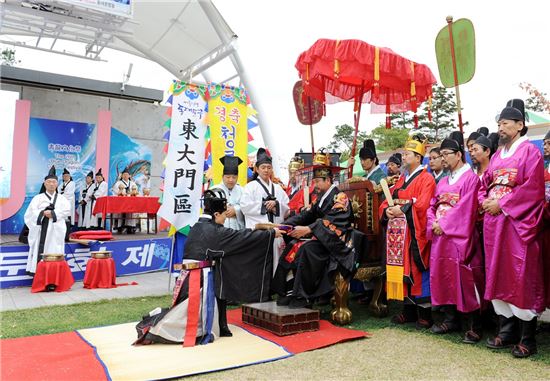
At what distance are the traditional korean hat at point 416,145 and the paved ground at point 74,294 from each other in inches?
178

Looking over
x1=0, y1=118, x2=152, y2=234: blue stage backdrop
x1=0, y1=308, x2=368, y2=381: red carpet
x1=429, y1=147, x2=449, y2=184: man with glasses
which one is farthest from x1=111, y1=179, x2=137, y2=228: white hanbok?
x1=429, y1=147, x2=449, y2=184: man with glasses

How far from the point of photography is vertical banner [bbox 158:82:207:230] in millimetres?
6648

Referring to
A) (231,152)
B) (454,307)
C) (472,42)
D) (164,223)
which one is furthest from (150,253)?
(472,42)

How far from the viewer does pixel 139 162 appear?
14234mm

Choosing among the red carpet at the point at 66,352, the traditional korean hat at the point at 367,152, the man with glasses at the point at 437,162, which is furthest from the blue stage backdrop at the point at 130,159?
the man with glasses at the point at 437,162

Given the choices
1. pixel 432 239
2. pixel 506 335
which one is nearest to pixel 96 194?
pixel 432 239

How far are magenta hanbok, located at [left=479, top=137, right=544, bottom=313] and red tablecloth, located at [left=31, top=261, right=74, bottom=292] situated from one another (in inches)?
252

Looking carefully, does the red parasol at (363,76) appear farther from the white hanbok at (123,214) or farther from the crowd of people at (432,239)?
the white hanbok at (123,214)

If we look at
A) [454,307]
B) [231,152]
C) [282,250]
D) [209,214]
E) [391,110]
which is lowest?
[454,307]

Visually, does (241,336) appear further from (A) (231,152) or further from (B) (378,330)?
(A) (231,152)

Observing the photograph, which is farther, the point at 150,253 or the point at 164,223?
Result: the point at 150,253

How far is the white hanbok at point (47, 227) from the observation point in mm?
7559

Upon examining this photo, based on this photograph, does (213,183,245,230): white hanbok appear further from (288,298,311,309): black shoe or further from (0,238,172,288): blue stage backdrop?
(0,238,172,288): blue stage backdrop

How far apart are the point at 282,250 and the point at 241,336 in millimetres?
1408
